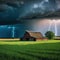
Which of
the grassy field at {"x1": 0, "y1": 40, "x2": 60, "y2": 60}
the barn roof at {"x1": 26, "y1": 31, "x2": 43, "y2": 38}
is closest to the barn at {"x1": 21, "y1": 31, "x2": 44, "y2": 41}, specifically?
the barn roof at {"x1": 26, "y1": 31, "x2": 43, "y2": 38}

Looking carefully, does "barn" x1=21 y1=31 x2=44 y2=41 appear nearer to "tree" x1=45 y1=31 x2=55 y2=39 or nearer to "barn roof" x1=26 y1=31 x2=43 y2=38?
"barn roof" x1=26 y1=31 x2=43 y2=38

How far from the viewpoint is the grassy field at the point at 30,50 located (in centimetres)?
392

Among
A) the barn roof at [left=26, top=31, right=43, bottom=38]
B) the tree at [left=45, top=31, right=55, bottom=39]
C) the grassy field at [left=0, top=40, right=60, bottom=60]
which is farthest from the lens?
the barn roof at [left=26, top=31, right=43, bottom=38]

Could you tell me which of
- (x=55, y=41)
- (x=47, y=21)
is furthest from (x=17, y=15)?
(x=55, y=41)

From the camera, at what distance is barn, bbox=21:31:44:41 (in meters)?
4.58

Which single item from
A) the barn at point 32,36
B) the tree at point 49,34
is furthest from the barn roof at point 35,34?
the tree at point 49,34

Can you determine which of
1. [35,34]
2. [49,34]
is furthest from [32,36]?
[49,34]

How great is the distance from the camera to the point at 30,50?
422 centimetres

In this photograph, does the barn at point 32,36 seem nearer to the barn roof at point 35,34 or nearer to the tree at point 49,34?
the barn roof at point 35,34

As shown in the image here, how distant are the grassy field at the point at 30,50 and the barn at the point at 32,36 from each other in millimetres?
111

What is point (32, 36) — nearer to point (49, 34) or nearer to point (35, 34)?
point (35, 34)

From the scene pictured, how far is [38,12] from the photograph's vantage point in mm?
4551

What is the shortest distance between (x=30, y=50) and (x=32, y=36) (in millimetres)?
713

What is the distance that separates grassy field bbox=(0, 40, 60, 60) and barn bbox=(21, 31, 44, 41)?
11 cm
